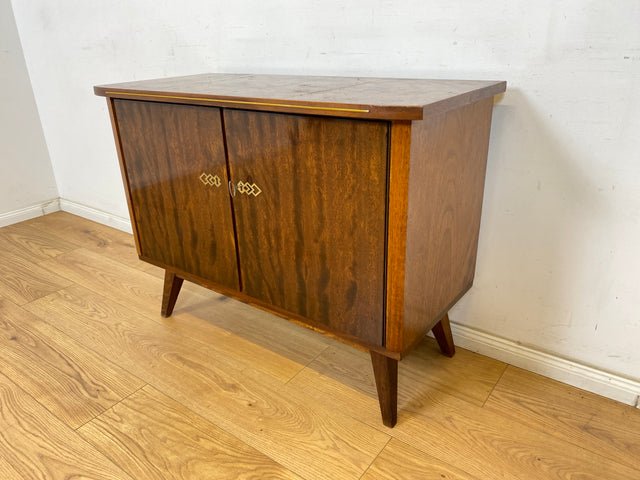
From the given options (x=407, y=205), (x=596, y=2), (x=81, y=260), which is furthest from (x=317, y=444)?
(x=81, y=260)

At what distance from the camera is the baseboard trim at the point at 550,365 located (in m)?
1.10

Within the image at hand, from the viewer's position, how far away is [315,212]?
93 cm

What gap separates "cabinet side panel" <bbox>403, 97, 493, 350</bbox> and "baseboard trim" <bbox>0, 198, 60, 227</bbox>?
2.05 meters

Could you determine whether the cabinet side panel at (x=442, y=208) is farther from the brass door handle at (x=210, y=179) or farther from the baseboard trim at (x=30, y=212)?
the baseboard trim at (x=30, y=212)

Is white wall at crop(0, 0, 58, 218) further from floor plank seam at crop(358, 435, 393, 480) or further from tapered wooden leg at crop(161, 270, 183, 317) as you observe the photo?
floor plank seam at crop(358, 435, 393, 480)

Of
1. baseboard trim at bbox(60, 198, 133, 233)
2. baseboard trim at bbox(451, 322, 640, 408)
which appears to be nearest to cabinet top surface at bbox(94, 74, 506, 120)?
baseboard trim at bbox(451, 322, 640, 408)

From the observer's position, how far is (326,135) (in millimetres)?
853

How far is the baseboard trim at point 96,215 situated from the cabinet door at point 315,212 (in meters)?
1.23

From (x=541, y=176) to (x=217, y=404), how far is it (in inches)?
35.0

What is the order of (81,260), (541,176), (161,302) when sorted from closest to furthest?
(541,176), (161,302), (81,260)

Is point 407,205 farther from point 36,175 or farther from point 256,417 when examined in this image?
point 36,175

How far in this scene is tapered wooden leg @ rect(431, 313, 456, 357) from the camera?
1222mm

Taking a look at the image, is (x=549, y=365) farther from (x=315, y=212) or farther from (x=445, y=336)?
(x=315, y=212)

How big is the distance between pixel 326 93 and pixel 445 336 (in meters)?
0.68
